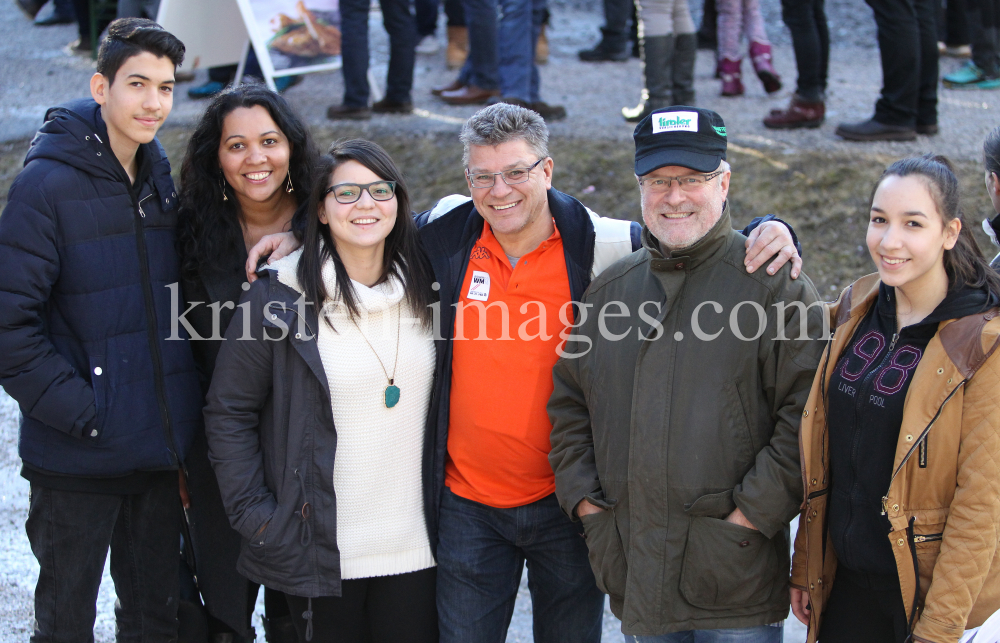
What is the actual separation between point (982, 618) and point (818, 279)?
3212mm

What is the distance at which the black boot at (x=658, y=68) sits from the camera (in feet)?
19.5

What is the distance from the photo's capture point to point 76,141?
8.89ft

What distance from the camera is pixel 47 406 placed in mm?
2648

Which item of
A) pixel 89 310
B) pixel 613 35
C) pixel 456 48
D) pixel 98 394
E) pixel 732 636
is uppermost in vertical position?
pixel 613 35

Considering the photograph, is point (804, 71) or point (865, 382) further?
point (804, 71)

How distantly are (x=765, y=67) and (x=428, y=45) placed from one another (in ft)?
13.5

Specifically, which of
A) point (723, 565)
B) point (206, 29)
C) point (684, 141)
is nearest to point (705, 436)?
point (723, 565)

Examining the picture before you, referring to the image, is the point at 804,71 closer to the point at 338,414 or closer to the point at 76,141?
the point at 338,414

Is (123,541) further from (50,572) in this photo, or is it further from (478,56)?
(478,56)

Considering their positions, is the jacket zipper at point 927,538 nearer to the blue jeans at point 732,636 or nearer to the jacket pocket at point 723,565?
the jacket pocket at point 723,565

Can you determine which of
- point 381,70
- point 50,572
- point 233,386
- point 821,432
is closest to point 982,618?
point 821,432

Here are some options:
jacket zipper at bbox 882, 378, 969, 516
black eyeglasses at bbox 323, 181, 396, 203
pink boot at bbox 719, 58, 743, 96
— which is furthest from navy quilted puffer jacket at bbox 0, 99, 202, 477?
pink boot at bbox 719, 58, 743, 96

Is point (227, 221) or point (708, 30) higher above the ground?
point (708, 30)

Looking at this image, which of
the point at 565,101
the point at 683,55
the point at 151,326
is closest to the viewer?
the point at 151,326
